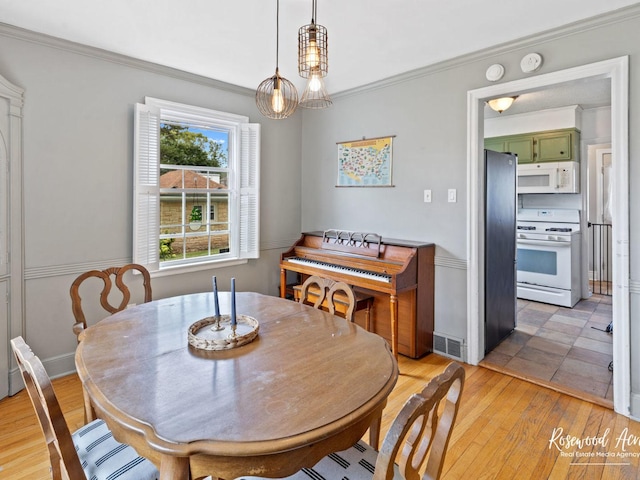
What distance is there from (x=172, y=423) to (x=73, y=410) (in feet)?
6.25

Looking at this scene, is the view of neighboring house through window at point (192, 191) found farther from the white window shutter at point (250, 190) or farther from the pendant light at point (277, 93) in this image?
the pendant light at point (277, 93)

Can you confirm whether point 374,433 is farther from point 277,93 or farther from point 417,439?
point 277,93

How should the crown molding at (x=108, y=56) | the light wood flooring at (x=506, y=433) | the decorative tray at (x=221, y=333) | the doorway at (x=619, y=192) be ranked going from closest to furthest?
1. the decorative tray at (x=221, y=333)
2. the light wood flooring at (x=506, y=433)
3. the doorway at (x=619, y=192)
4. the crown molding at (x=108, y=56)

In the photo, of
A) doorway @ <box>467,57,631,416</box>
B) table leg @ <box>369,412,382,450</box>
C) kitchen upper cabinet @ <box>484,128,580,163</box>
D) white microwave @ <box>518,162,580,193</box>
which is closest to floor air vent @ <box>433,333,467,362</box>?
doorway @ <box>467,57,631,416</box>

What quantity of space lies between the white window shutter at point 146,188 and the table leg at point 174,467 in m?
2.50

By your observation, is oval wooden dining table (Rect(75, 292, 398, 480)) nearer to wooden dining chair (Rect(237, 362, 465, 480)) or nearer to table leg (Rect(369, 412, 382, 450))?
table leg (Rect(369, 412, 382, 450))

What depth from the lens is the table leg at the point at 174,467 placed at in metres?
0.94

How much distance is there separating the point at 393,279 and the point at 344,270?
58 cm

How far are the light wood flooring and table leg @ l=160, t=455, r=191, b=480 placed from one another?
1.39 m

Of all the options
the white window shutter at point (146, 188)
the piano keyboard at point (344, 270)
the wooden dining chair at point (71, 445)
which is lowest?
the wooden dining chair at point (71, 445)

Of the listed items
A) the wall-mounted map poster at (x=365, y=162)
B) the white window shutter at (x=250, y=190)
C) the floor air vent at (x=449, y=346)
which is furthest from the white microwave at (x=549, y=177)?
the white window shutter at (x=250, y=190)

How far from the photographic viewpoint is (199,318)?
1.89 meters

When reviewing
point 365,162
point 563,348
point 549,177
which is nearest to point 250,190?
point 365,162

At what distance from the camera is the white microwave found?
488cm
